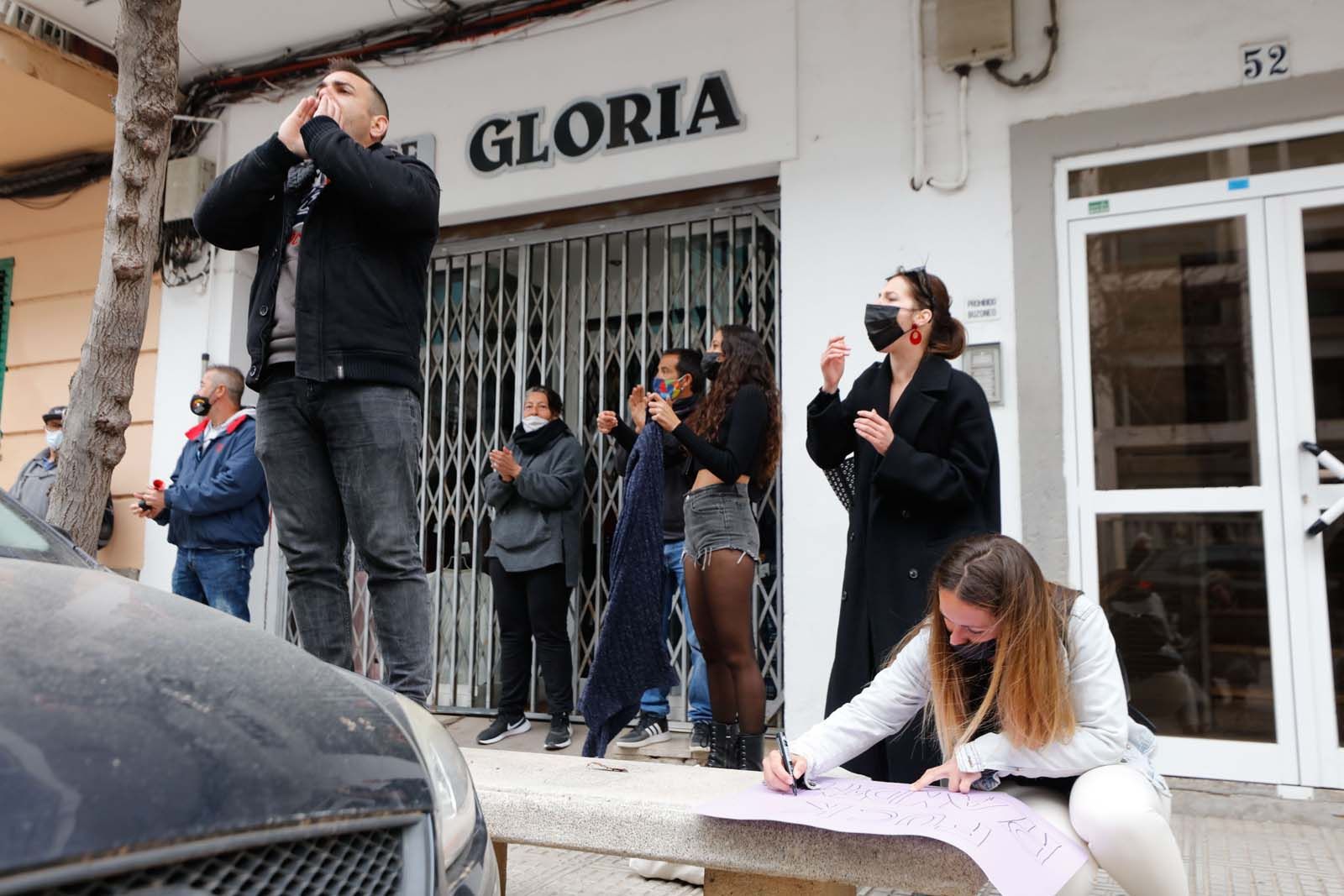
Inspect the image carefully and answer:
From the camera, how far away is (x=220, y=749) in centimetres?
113

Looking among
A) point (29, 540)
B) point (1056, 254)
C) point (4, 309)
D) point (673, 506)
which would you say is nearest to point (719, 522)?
point (673, 506)

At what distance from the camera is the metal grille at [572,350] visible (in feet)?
18.2

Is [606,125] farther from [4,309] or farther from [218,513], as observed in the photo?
[4,309]

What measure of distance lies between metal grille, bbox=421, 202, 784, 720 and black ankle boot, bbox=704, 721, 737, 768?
1.38 m

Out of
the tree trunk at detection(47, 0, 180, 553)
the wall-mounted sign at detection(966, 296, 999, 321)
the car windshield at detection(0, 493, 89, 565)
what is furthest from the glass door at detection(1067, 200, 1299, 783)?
the car windshield at detection(0, 493, 89, 565)

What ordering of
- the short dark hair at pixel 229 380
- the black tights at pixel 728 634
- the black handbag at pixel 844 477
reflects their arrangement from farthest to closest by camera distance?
1. the short dark hair at pixel 229 380
2. the black tights at pixel 728 634
3. the black handbag at pixel 844 477

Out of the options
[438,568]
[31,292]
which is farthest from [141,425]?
[438,568]

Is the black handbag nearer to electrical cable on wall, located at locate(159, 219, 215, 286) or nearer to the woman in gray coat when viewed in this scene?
the woman in gray coat

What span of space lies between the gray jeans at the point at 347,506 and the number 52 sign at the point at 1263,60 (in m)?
3.54

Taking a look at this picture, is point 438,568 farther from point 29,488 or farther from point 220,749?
point 220,749

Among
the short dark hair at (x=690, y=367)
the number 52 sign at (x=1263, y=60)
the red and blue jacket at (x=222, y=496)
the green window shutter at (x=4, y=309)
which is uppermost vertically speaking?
the number 52 sign at (x=1263, y=60)

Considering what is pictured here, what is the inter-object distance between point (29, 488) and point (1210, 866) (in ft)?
19.5

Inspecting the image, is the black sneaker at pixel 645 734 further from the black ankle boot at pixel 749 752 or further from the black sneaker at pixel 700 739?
the black ankle boot at pixel 749 752

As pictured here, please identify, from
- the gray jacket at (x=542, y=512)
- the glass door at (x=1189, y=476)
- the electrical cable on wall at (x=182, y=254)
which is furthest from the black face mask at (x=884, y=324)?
the electrical cable on wall at (x=182, y=254)
